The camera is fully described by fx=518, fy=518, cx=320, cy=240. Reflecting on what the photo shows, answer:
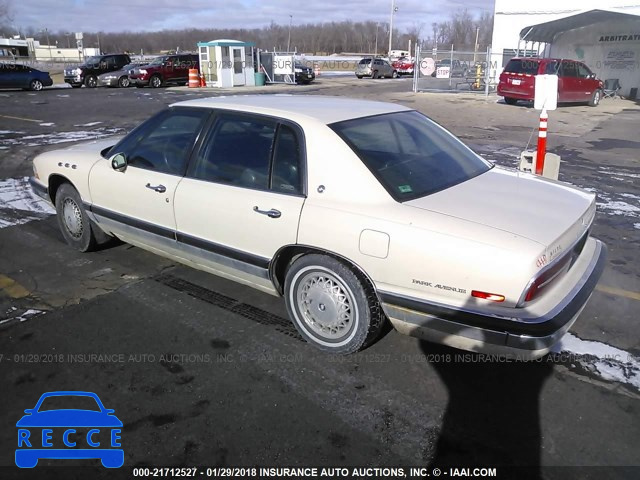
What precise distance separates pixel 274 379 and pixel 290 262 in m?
0.77

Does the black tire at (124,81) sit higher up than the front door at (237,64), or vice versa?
the front door at (237,64)

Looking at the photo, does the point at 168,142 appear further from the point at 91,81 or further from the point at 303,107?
the point at 91,81

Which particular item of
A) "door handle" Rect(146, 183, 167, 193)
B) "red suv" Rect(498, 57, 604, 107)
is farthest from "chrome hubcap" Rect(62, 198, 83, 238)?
"red suv" Rect(498, 57, 604, 107)

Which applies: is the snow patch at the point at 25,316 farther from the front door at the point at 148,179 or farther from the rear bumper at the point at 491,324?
the rear bumper at the point at 491,324

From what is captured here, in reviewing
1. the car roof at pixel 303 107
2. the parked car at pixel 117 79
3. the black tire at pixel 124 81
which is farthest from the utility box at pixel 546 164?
the black tire at pixel 124 81

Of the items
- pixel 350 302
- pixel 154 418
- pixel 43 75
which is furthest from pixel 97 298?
pixel 43 75

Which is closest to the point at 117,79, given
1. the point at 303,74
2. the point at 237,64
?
the point at 237,64

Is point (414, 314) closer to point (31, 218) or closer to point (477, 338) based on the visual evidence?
point (477, 338)

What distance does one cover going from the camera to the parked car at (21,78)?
24219 mm

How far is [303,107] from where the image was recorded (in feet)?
12.1

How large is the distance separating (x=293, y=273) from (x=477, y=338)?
1233mm

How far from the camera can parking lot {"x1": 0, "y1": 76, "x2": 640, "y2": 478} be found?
2.56 meters

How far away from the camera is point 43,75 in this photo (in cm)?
2566

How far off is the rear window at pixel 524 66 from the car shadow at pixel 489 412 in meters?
18.5
